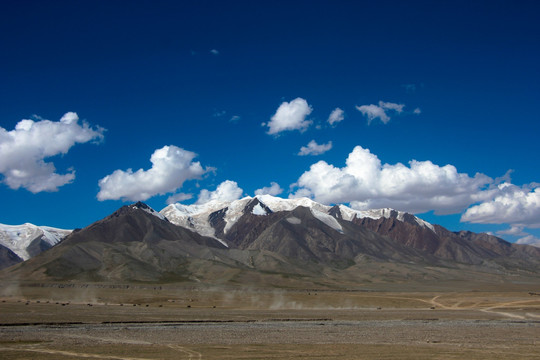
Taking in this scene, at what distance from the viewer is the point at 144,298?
14312 cm

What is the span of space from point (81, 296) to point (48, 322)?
8484cm

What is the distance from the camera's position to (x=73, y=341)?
50.3m

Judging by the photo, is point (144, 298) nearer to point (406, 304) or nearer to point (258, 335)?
point (406, 304)

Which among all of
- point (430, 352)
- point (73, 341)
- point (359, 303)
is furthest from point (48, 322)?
point (359, 303)

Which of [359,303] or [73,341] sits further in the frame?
[359,303]

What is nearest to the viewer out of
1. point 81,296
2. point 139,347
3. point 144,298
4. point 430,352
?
point 430,352

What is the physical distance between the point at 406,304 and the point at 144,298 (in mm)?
71797

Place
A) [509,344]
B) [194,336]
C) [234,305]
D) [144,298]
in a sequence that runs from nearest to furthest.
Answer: [509,344] → [194,336] → [234,305] → [144,298]

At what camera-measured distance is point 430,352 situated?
41.7m

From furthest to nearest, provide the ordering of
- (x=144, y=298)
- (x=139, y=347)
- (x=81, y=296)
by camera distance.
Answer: (x=81, y=296) → (x=144, y=298) → (x=139, y=347)

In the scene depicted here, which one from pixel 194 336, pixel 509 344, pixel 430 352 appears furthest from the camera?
pixel 194 336

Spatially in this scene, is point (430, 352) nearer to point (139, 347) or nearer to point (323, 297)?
point (139, 347)

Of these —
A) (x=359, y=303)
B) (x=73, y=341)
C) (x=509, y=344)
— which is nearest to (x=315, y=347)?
(x=509, y=344)

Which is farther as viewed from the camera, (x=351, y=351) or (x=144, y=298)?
(x=144, y=298)
